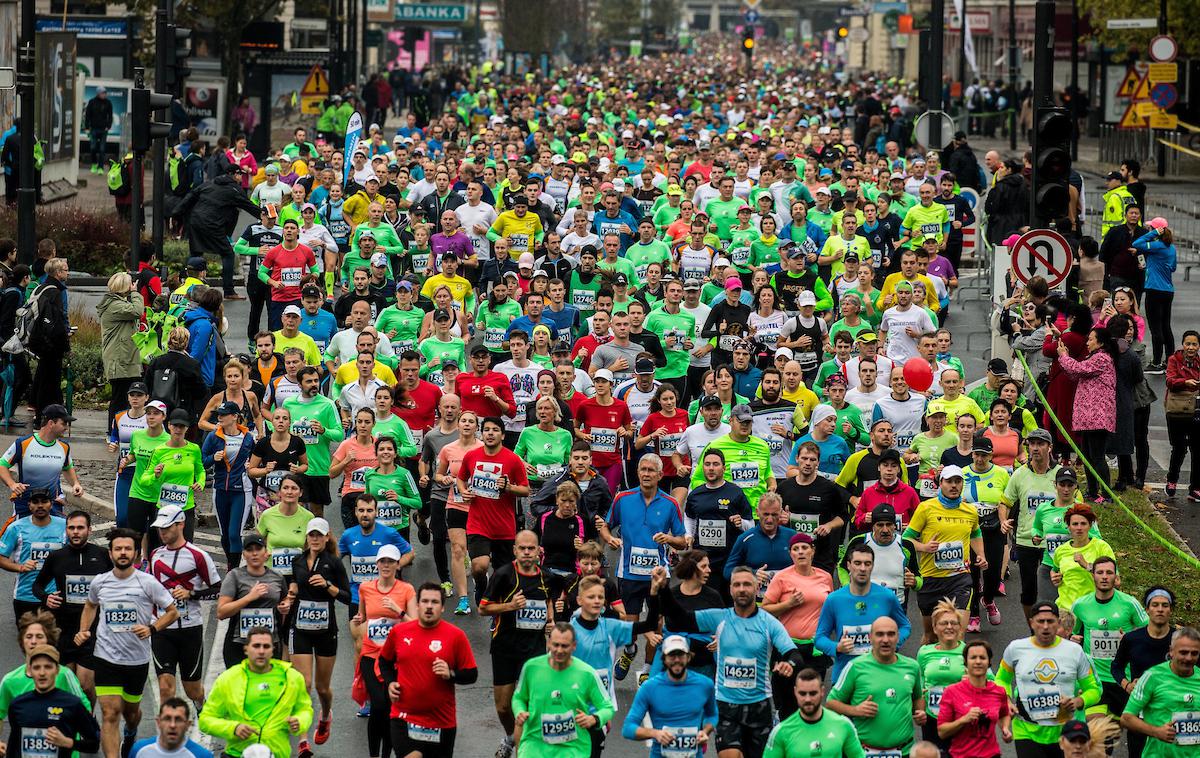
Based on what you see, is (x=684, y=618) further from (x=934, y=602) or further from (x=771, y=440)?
(x=771, y=440)

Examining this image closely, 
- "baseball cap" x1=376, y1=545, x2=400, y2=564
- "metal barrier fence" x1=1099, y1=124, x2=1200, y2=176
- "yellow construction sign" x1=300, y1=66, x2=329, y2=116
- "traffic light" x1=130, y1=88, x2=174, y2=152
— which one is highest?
"yellow construction sign" x1=300, y1=66, x2=329, y2=116

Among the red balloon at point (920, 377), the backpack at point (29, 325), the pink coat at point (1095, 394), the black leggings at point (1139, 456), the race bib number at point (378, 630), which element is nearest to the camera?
the race bib number at point (378, 630)

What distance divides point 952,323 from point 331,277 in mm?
8027

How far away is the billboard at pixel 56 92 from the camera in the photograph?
34.8 meters

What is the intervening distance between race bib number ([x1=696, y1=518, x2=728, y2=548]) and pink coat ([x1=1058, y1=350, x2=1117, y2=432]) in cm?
523

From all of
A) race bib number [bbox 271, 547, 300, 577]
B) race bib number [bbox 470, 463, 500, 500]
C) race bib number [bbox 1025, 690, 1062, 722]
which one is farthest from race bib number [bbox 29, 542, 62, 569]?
race bib number [bbox 1025, 690, 1062, 722]

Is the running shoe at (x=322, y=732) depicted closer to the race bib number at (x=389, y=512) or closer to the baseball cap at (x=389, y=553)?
the baseball cap at (x=389, y=553)

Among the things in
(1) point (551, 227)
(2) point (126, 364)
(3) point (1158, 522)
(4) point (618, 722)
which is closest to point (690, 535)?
(4) point (618, 722)

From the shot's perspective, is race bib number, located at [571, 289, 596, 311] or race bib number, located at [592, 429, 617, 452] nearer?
race bib number, located at [592, 429, 617, 452]

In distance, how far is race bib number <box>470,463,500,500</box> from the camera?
48.8 ft

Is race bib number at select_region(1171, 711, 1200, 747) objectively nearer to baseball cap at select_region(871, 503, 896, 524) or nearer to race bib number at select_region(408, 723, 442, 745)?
baseball cap at select_region(871, 503, 896, 524)

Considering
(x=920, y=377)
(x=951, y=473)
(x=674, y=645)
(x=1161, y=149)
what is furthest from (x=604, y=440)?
(x=1161, y=149)

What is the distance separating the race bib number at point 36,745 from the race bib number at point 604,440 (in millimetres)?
6094

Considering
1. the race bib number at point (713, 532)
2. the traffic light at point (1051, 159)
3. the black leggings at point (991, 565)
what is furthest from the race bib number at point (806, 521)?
the traffic light at point (1051, 159)
